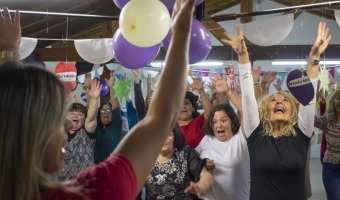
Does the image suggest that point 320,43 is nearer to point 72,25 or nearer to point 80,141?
point 80,141

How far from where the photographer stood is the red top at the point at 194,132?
280 centimetres

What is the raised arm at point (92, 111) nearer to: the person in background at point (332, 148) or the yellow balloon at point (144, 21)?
the yellow balloon at point (144, 21)

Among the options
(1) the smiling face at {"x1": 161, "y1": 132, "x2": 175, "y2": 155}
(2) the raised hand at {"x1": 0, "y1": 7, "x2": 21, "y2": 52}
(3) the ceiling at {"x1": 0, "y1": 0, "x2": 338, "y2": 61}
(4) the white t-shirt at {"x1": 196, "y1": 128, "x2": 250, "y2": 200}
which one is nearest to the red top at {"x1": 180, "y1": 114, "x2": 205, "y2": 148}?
(4) the white t-shirt at {"x1": 196, "y1": 128, "x2": 250, "y2": 200}

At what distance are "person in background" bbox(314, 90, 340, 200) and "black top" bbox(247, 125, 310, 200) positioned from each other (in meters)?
1.34

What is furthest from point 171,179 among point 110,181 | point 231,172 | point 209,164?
point 110,181

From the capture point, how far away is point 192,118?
10.1ft

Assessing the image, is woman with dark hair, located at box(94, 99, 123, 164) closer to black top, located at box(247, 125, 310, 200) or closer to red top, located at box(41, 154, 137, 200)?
black top, located at box(247, 125, 310, 200)

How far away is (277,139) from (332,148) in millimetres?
1455

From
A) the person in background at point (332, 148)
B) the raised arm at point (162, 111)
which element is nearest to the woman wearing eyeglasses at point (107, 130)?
the person in background at point (332, 148)

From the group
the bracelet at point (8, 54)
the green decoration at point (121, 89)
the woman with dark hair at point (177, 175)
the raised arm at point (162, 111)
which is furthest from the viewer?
the green decoration at point (121, 89)

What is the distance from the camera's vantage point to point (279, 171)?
6.68 ft

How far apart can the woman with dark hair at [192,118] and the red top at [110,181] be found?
2.08 metres

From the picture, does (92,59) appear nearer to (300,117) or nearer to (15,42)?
(300,117)

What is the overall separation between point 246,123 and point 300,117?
0.29 meters
